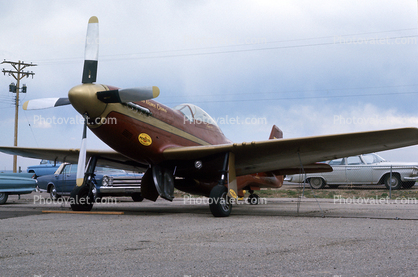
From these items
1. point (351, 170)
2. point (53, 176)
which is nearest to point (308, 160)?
point (351, 170)

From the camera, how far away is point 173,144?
26.1 feet

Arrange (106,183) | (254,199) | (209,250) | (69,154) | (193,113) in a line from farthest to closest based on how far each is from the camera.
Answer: (106,183)
(254,199)
(69,154)
(193,113)
(209,250)

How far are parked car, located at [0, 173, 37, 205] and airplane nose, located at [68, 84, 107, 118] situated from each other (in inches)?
281

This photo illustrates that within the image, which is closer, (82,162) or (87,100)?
(87,100)

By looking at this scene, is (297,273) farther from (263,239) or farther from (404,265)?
(263,239)

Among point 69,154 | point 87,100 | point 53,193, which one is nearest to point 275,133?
point 69,154

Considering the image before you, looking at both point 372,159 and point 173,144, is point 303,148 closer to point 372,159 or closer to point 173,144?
point 173,144

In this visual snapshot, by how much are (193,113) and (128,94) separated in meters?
2.51

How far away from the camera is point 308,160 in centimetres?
870

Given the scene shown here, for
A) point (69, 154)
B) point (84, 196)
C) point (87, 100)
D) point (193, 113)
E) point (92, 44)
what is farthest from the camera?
point (69, 154)

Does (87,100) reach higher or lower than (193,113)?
lower

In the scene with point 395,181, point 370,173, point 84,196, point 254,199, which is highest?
point 370,173

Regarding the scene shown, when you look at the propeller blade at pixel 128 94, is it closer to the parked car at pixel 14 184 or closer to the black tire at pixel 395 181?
the parked car at pixel 14 184

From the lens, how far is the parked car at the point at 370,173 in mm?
16250
